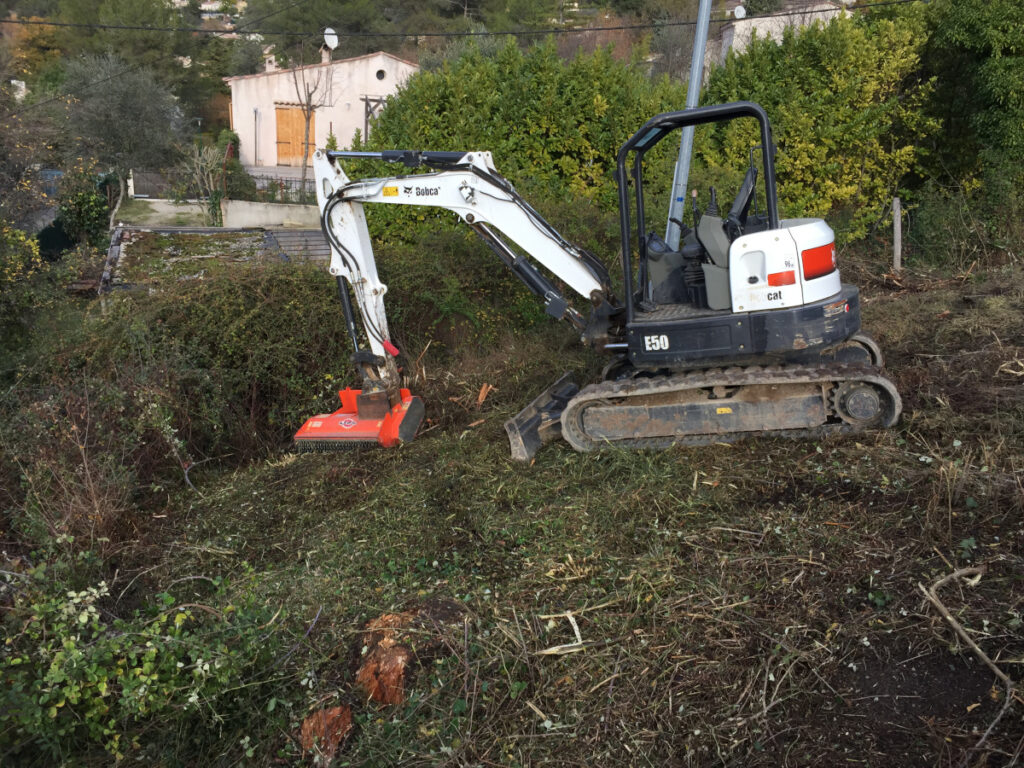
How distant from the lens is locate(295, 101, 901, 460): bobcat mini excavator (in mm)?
5723

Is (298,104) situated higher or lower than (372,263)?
higher

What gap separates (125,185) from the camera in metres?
27.6

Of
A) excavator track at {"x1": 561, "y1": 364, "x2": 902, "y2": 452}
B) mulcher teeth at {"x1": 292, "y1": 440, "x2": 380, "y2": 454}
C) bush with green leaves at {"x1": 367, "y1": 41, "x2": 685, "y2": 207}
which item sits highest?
bush with green leaves at {"x1": 367, "y1": 41, "x2": 685, "y2": 207}

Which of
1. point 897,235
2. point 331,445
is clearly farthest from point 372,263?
point 897,235

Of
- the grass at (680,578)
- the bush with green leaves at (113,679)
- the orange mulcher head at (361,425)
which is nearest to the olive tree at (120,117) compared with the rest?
the orange mulcher head at (361,425)

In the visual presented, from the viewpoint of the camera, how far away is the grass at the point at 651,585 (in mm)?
3488

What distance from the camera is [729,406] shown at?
19.4 feet

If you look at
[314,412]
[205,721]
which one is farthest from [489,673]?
[314,412]

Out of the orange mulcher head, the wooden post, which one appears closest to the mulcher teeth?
the orange mulcher head

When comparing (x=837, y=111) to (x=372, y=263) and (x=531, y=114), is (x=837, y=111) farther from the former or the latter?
(x=372, y=263)

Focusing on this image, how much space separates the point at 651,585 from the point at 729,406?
6.57 ft

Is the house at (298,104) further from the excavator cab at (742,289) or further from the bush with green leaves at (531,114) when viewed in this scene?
the excavator cab at (742,289)

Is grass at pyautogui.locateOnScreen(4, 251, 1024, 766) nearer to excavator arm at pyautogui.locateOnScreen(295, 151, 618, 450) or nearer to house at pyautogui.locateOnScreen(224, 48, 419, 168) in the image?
excavator arm at pyautogui.locateOnScreen(295, 151, 618, 450)

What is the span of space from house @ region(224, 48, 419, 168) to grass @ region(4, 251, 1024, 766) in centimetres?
3141
